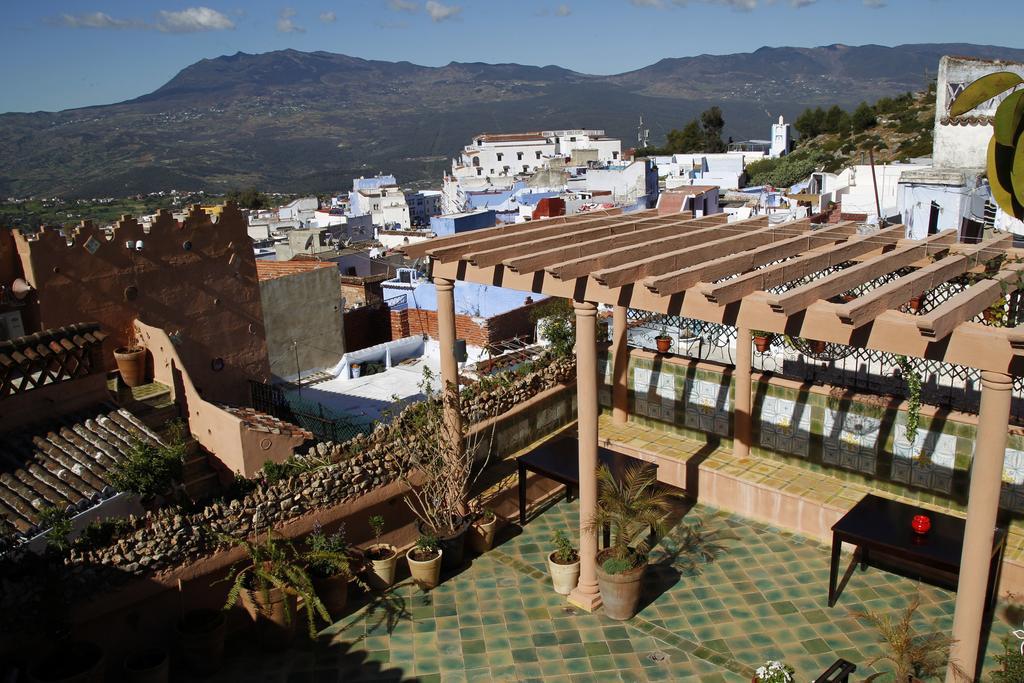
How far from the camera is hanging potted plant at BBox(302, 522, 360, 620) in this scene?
782 centimetres

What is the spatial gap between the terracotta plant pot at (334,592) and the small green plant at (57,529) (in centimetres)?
229

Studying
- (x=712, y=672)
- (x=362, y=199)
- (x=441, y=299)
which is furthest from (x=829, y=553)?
(x=362, y=199)

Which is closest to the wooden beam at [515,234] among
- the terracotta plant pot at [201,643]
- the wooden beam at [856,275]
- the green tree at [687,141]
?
the wooden beam at [856,275]

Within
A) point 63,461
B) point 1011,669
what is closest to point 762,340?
point 1011,669

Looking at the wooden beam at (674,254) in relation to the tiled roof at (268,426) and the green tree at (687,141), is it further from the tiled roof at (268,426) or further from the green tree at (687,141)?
the green tree at (687,141)

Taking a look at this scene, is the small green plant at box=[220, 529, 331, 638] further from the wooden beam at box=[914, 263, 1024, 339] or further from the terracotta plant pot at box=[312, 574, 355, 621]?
the wooden beam at box=[914, 263, 1024, 339]

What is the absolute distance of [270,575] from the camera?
7.42 metres

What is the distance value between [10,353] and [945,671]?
1076cm

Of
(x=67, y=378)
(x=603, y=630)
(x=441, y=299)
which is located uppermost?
(x=441, y=299)

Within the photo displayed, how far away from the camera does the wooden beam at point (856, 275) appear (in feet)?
19.9

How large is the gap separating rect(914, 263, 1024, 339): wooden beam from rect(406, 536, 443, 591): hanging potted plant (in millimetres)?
5400

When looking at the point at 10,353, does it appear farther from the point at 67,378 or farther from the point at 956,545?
the point at 956,545

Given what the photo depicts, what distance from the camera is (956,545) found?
7.06 metres

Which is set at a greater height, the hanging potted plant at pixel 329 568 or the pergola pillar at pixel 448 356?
the pergola pillar at pixel 448 356
